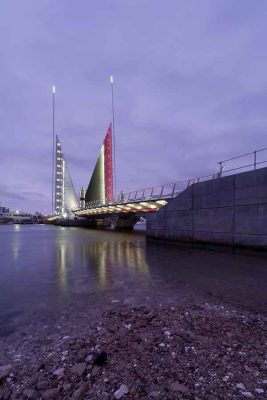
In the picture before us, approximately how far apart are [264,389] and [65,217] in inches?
5202

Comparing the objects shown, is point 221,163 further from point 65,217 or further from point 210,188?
point 65,217

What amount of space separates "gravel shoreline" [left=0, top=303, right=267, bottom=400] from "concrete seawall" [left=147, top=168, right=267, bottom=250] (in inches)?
435

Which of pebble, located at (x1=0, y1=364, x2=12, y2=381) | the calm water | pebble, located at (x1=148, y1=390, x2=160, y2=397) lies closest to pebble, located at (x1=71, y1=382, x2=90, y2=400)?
pebble, located at (x1=148, y1=390, x2=160, y2=397)

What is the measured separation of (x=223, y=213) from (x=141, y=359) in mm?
15640

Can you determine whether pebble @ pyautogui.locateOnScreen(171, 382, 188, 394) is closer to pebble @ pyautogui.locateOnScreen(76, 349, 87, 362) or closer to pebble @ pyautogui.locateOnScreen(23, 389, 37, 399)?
pebble @ pyautogui.locateOnScreen(76, 349, 87, 362)

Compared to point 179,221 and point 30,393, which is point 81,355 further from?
point 179,221

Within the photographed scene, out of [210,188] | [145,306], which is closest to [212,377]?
[145,306]

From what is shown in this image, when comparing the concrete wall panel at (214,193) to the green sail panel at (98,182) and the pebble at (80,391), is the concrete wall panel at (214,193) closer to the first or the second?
the pebble at (80,391)

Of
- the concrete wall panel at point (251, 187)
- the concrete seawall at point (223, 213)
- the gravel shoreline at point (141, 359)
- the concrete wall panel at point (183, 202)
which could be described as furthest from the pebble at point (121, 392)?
the concrete wall panel at point (183, 202)

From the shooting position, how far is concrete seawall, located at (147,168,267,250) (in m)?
15.9

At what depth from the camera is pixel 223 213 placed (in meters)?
18.4

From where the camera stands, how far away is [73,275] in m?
12.2

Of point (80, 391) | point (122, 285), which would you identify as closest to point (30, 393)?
point (80, 391)

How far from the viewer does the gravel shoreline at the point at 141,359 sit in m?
3.48
